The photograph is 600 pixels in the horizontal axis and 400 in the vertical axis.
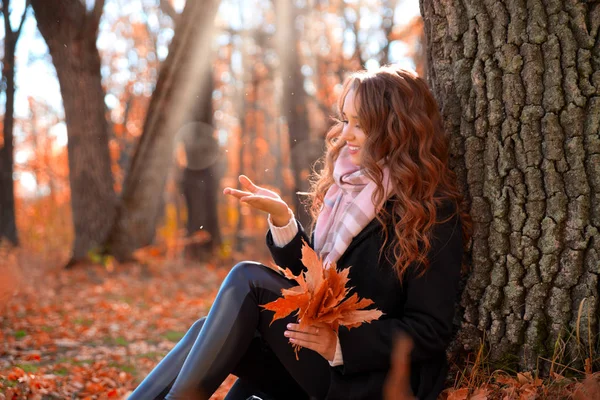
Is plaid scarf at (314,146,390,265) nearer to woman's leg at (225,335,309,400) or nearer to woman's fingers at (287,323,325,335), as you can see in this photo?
woman's fingers at (287,323,325,335)

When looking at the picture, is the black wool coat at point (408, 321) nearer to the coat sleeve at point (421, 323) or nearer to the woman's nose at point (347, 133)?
the coat sleeve at point (421, 323)

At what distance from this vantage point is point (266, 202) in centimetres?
249

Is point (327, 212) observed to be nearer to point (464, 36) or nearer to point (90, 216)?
point (464, 36)

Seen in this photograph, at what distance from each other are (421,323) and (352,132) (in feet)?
2.88

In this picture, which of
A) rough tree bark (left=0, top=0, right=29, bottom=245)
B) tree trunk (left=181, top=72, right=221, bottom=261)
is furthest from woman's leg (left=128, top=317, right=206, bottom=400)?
rough tree bark (left=0, top=0, right=29, bottom=245)

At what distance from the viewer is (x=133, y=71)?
69.2 ft

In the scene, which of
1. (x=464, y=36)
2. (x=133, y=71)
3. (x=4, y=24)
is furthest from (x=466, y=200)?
(x=133, y=71)

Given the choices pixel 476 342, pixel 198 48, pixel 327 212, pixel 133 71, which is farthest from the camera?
pixel 133 71

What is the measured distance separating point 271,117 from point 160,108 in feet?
49.7

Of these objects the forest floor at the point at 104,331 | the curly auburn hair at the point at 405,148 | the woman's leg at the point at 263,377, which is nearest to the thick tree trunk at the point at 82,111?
the forest floor at the point at 104,331

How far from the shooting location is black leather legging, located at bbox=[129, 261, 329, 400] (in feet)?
7.52

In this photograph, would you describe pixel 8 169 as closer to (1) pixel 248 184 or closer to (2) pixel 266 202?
(1) pixel 248 184

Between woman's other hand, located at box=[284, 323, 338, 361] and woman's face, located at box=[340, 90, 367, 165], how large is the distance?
0.78m

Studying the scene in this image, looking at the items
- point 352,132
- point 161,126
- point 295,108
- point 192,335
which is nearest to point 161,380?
point 192,335
